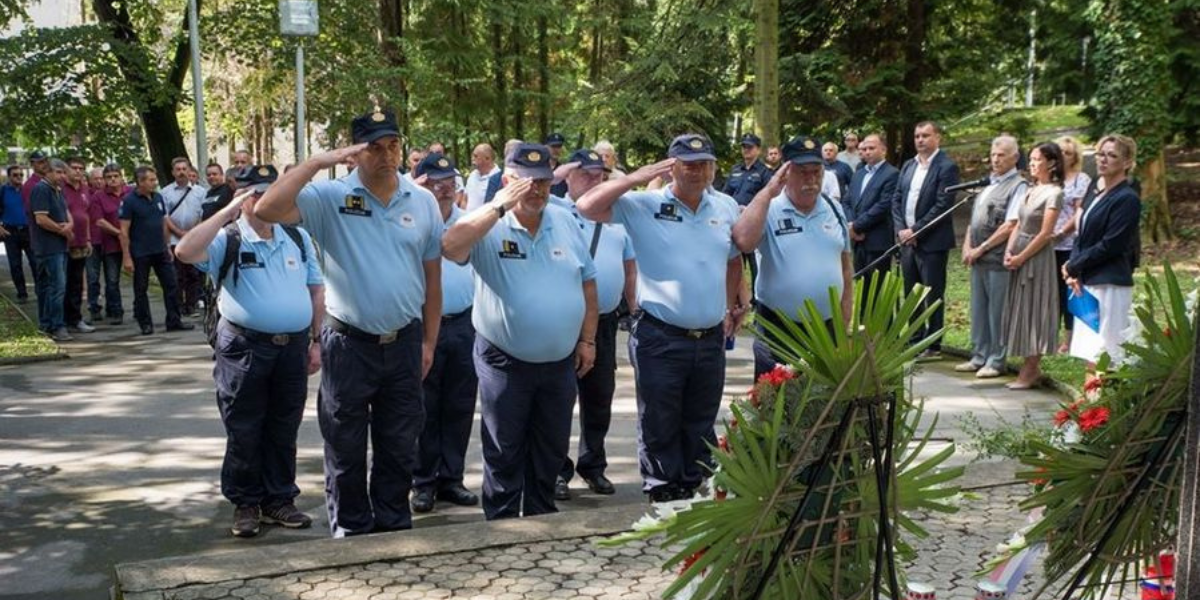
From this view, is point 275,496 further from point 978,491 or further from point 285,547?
point 978,491

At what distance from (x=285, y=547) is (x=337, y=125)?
20.0 metres

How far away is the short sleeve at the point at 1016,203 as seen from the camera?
937cm

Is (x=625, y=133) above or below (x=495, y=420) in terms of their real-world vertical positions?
above

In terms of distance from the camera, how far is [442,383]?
6.93m

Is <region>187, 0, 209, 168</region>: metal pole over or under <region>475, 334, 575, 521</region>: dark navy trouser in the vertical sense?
over

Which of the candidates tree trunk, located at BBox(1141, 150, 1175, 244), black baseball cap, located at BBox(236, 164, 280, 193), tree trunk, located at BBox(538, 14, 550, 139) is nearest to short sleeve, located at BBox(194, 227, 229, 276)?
black baseball cap, located at BBox(236, 164, 280, 193)

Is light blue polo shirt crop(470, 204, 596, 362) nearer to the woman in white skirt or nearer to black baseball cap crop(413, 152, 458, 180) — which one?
black baseball cap crop(413, 152, 458, 180)

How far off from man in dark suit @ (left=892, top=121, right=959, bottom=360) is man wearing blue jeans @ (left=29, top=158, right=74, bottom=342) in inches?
367

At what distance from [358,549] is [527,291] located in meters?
1.52

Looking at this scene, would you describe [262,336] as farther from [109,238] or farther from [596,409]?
[109,238]

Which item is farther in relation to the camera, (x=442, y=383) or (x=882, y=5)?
(x=882, y=5)

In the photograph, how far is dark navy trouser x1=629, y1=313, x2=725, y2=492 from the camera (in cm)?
637

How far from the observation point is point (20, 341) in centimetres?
1273

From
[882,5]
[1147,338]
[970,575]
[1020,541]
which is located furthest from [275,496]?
[882,5]
